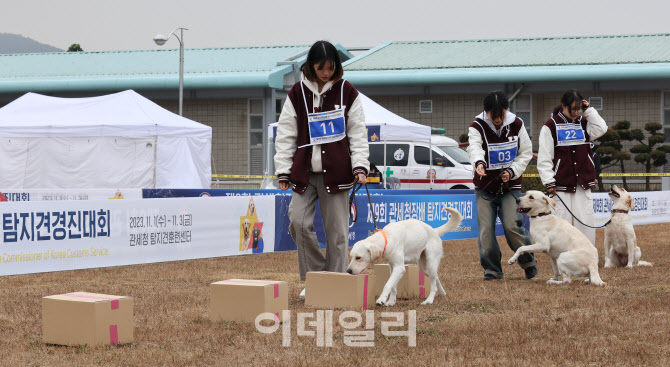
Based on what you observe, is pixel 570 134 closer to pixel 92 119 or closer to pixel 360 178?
pixel 360 178

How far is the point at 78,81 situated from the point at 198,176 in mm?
13924

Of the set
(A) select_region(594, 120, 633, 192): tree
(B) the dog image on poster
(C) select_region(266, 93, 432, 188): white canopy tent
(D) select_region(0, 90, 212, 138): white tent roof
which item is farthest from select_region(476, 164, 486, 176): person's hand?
(A) select_region(594, 120, 633, 192): tree

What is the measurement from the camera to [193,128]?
22.4 metres

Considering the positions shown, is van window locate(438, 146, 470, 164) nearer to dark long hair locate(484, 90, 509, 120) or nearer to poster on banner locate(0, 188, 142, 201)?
poster on banner locate(0, 188, 142, 201)

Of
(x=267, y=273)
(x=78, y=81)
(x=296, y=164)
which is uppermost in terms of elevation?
(x=78, y=81)

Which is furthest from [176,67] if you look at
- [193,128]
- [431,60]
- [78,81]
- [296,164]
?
[296,164]

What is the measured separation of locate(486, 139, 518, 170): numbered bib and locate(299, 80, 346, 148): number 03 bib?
249 centimetres

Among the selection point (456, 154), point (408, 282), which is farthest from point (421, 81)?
point (408, 282)

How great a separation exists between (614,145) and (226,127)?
14.4m

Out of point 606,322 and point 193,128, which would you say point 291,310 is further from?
point 193,128

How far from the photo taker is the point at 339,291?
6516mm

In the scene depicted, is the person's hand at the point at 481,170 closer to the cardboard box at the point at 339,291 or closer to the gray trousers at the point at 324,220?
the gray trousers at the point at 324,220

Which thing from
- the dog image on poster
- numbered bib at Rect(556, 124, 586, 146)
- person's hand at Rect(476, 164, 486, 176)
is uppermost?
numbered bib at Rect(556, 124, 586, 146)

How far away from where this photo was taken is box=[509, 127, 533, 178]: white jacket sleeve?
870cm
